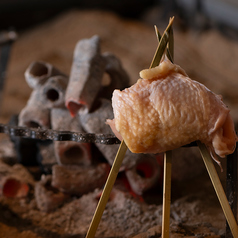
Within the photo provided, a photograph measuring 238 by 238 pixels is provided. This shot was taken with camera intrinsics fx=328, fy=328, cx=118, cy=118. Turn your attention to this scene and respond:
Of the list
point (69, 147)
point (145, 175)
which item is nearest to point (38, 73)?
point (69, 147)

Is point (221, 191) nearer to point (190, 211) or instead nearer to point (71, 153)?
point (190, 211)

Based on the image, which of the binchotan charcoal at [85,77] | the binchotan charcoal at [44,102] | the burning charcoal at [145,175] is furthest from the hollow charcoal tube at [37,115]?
the burning charcoal at [145,175]

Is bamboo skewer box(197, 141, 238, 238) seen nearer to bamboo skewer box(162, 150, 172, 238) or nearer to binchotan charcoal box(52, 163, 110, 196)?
bamboo skewer box(162, 150, 172, 238)

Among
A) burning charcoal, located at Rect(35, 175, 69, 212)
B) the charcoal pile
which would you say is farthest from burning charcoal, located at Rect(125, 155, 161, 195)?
burning charcoal, located at Rect(35, 175, 69, 212)

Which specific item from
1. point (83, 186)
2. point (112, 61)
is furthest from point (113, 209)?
point (112, 61)

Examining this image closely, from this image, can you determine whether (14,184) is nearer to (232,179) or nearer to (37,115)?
(37,115)

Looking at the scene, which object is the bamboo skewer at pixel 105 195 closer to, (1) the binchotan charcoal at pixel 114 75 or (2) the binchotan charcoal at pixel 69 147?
(2) the binchotan charcoal at pixel 69 147
